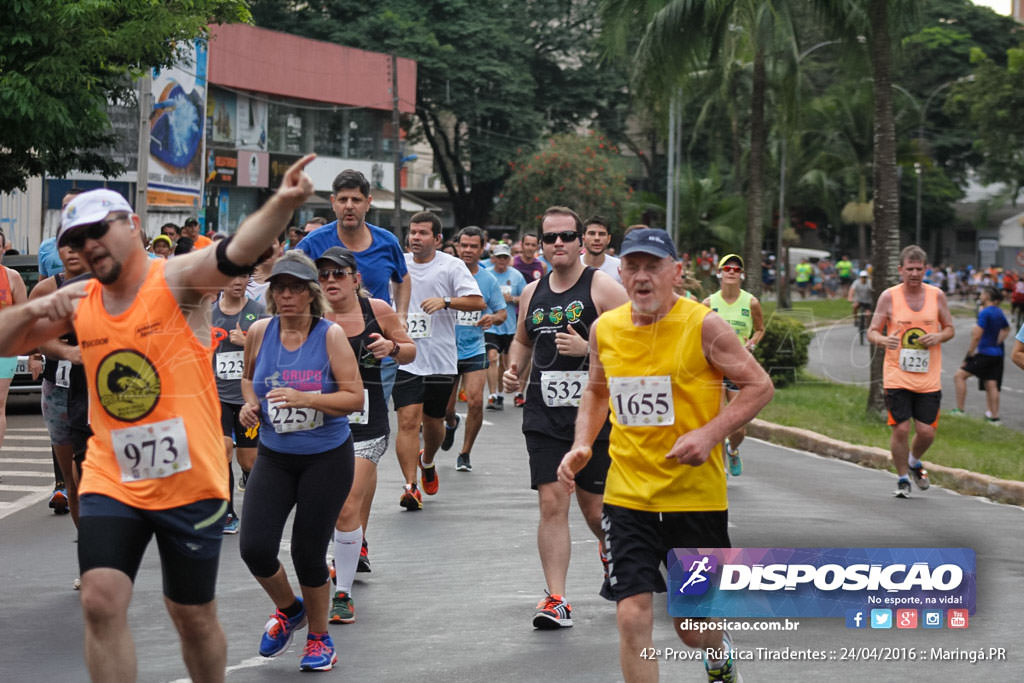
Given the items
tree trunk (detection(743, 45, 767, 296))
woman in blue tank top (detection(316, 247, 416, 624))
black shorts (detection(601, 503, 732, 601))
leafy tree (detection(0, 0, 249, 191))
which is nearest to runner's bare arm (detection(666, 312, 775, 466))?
black shorts (detection(601, 503, 732, 601))

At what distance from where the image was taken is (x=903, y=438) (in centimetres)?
1056

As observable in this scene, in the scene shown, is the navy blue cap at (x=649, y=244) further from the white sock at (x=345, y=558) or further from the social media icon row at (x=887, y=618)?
the white sock at (x=345, y=558)

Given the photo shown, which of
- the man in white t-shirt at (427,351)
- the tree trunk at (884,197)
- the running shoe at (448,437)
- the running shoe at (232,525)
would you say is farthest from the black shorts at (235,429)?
the tree trunk at (884,197)

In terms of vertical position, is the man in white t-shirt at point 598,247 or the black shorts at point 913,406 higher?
the man in white t-shirt at point 598,247

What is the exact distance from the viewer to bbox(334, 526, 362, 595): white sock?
6629mm

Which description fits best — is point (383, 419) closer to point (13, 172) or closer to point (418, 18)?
point (13, 172)

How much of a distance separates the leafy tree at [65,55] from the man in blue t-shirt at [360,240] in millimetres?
10604

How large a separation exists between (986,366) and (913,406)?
7229 millimetres

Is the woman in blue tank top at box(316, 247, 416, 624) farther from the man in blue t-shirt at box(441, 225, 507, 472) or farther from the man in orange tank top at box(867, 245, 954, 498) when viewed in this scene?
the man in orange tank top at box(867, 245, 954, 498)

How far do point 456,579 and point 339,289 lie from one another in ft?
6.30

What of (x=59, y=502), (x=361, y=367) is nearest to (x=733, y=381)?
(x=361, y=367)

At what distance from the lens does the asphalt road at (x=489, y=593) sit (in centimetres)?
577

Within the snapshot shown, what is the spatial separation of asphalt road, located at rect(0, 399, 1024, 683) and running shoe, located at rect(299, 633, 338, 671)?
8 centimetres

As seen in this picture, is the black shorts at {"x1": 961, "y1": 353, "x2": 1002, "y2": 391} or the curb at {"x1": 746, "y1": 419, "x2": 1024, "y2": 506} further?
the black shorts at {"x1": 961, "y1": 353, "x2": 1002, "y2": 391}
